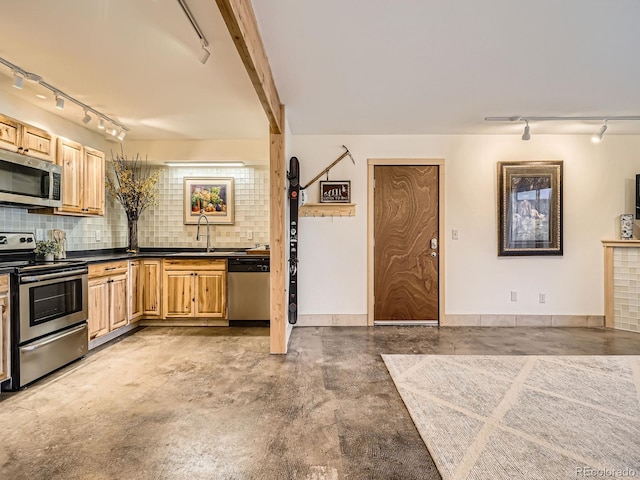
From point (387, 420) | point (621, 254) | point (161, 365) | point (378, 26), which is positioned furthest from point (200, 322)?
point (621, 254)

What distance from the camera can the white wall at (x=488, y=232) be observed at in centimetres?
435

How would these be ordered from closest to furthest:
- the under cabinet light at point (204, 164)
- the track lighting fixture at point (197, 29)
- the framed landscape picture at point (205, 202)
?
the track lighting fixture at point (197, 29)
the under cabinet light at point (204, 164)
the framed landscape picture at point (205, 202)

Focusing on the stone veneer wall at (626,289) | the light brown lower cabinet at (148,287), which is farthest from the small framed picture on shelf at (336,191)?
the stone veneer wall at (626,289)

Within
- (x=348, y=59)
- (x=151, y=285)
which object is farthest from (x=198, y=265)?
(x=348, y=59)

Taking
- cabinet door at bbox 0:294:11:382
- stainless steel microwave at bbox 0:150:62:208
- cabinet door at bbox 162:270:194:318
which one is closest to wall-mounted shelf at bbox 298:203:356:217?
cabinet door at bbox 162:270:194:318

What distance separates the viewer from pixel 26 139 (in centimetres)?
304

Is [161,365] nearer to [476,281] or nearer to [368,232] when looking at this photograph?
[368,232]

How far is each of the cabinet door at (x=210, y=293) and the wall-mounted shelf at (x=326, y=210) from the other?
1.28m

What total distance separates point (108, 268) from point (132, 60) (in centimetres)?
210

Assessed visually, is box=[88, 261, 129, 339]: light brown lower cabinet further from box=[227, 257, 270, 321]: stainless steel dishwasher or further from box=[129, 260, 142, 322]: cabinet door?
box=[227, 257, 270, 321]: stainless steel dishwasher

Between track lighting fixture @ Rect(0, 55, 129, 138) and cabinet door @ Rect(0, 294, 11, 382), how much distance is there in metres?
1.61

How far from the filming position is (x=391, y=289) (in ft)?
14.4

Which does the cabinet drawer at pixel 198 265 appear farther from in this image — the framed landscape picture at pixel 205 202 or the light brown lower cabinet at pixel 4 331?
the light brown lower cabinet at pixel 4 331

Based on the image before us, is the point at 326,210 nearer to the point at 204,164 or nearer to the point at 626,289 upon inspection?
the point at 204,164
